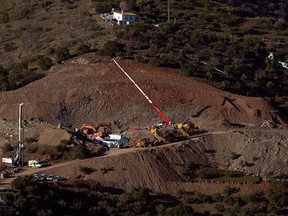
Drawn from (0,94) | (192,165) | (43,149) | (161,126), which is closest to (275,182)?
(192,165)

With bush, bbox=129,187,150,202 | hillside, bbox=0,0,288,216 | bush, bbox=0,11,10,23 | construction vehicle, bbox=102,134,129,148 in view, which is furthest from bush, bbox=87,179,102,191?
bush, bbox=0,11,10,23

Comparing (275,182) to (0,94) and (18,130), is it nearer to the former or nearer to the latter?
(18,130)

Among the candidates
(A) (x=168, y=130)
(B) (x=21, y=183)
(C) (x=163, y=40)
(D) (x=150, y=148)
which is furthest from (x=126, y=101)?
(B) (x=21, y=183)

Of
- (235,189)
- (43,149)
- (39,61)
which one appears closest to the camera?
(235,189)

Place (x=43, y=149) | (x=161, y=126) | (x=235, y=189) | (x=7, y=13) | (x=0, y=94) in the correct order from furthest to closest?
1. (x=7, y=13)
2. (x=0, y=94)
3. (x=161, y=126)
4. (x=43, y=149)
5. (x=235, y=189)

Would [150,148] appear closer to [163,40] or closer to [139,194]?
[139,194]

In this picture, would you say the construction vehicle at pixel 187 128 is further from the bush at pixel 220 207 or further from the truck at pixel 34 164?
the truck at pixel 34 164

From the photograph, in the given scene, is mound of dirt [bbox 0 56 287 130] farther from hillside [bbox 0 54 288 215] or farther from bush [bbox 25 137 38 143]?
bush [bbox 25 137 38 143]
